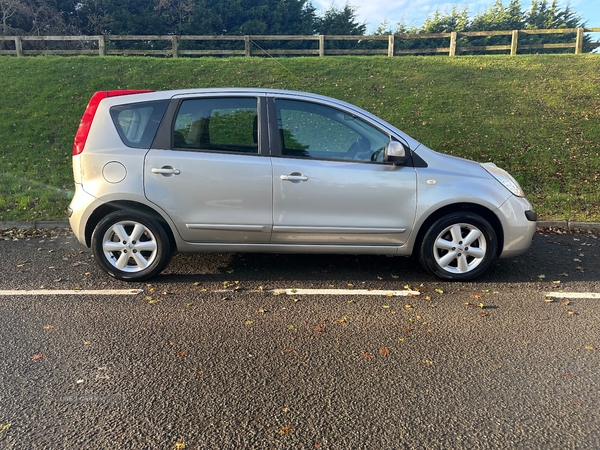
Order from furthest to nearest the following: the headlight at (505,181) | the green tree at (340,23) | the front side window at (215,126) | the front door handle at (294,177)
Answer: the green tree at (340,23) → the headlight at (505,181) → the front side window at (215,126) → the front door handle at (294,177)

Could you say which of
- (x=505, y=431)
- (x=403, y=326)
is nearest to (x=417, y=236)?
(x=403, y=326)

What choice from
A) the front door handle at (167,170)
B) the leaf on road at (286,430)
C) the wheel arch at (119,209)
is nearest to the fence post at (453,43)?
the front door handle at (167,170)

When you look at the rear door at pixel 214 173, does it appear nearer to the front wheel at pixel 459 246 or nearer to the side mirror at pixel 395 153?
the side mirror at pixel 395 153

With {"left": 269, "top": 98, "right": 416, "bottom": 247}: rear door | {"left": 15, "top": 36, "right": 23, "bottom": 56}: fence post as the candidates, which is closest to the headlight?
{"left": 269, "top": 98, "right": 416, "bottom": 247}: rear door

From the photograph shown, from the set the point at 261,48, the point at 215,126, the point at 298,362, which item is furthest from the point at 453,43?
the point at 298,362

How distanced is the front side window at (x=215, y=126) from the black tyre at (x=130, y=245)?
84cm

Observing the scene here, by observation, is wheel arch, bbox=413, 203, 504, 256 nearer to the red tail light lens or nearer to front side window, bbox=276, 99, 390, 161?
front side window, bbox=276, 99, 390, 161

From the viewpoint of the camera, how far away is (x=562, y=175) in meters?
8.86

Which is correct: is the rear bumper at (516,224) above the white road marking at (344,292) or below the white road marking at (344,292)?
above

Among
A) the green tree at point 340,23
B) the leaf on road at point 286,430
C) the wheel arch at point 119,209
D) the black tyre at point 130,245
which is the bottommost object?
the leaf on road at point 286,430

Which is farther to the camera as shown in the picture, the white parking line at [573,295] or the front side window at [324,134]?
the front side window at [324,134]

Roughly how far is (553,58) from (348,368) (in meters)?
16.2

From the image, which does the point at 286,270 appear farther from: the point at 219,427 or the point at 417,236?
the point at 219,427

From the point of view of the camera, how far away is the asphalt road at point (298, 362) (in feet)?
8.20
